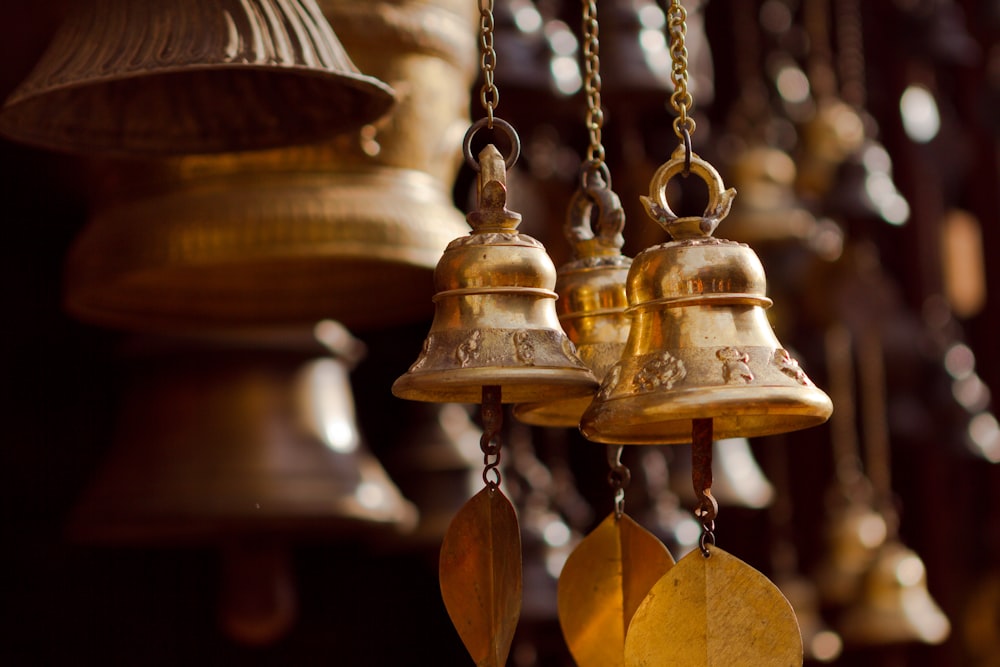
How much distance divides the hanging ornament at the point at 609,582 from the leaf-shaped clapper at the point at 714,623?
19cm

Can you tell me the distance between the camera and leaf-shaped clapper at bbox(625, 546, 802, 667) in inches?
65.9

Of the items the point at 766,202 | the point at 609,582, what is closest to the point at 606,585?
the point at 609,582

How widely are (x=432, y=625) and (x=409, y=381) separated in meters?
1.96

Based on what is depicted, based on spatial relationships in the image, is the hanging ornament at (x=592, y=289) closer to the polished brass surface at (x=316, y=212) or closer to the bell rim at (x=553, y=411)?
the bell rim at (x=553, y=411)

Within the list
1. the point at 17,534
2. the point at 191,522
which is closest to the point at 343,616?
the point at 17,534

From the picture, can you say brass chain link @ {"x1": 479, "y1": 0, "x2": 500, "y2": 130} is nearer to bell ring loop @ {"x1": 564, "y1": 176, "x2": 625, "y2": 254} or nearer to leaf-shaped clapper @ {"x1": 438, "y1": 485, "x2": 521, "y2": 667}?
bell ring loop @ {"x1": 564, "y1": 176, "x2": 625, "y2": 254}

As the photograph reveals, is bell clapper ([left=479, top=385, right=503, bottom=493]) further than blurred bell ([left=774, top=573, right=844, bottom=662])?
No

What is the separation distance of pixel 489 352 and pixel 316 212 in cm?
57

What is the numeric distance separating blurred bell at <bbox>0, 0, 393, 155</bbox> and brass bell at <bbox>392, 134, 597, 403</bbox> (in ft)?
0.81

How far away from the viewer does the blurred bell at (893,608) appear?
11.7 feet

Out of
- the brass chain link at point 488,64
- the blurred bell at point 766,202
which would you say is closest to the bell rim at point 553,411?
the brass chain link at point 488,64

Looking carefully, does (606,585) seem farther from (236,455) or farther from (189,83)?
(236,455)

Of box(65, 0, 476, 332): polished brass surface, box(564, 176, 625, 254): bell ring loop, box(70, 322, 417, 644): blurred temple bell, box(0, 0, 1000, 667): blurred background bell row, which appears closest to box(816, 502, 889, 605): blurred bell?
box(0, 0, 1000, 667): blurred background bell row

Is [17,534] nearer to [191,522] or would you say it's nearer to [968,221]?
[191,522]
